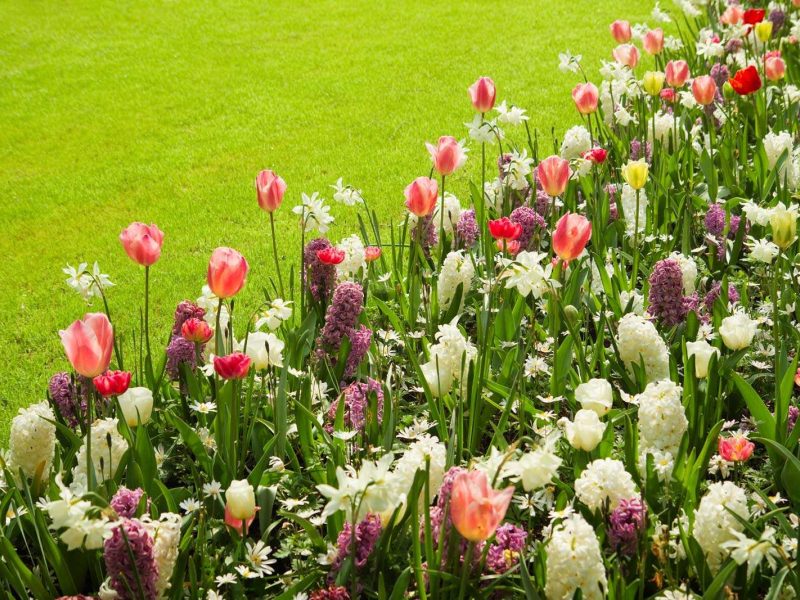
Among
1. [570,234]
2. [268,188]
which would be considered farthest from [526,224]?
[268,188]

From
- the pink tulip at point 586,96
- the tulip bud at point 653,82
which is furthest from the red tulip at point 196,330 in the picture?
the tulip bud at point 653,82

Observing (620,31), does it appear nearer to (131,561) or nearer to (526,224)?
(526,224)

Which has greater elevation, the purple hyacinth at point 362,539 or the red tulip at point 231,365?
the red tulip at point 231,365

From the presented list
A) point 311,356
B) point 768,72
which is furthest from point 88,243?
point 768,72

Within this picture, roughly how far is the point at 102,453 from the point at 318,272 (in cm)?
106

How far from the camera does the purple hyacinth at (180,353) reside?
8.83 ft

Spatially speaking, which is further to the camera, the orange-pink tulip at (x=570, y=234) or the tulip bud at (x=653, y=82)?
the tulip bud at (x=653, y=82)

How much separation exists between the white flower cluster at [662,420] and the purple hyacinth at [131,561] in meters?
1.08

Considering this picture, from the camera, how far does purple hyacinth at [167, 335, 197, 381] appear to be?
106 inches

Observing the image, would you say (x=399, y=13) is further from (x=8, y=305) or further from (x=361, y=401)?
(x=361, y=401)

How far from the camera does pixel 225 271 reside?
2113 millimetres

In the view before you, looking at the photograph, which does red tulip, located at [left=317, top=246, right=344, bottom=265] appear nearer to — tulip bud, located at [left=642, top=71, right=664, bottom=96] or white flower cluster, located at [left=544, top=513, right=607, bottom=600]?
white flower cluster, located at [left=544, top=513, right=607, bottom=600]

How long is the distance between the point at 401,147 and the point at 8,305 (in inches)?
105

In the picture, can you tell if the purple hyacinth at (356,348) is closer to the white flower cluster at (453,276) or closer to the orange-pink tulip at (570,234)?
the white flower cluster at (453,276)
